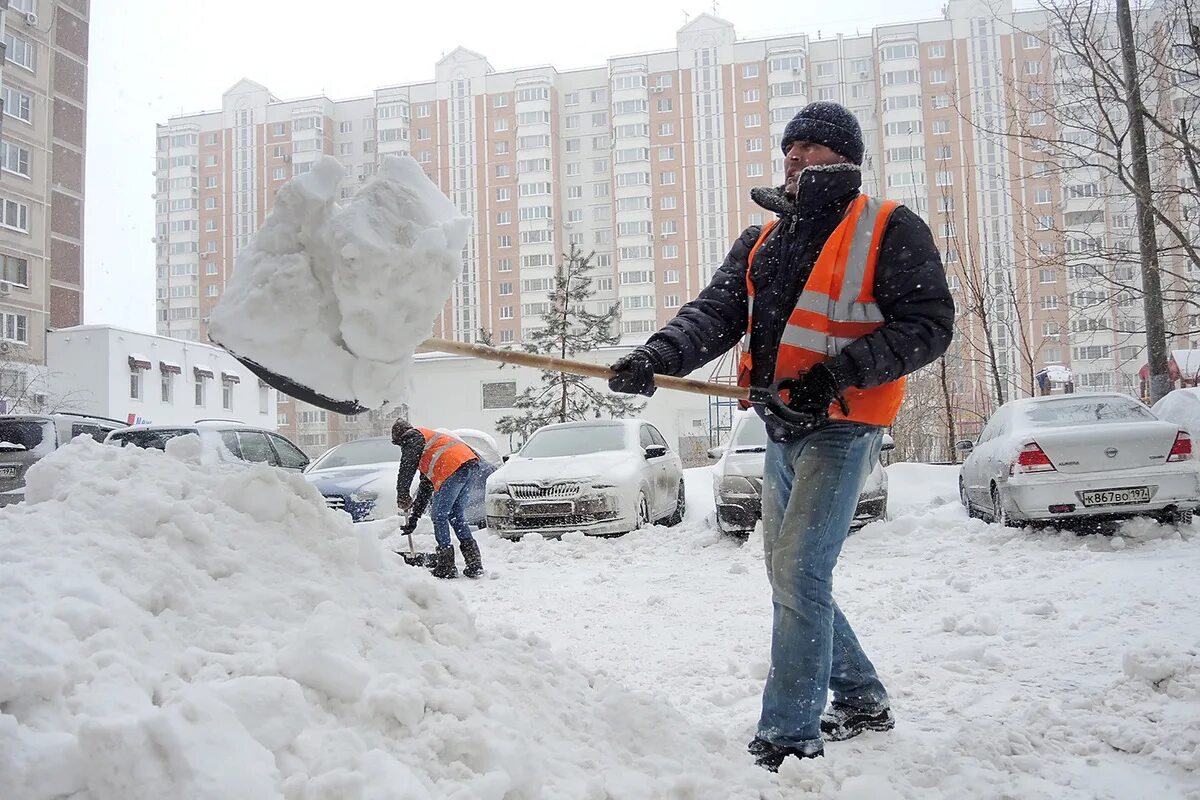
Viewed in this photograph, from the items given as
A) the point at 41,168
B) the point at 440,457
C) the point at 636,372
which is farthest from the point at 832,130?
the point at 41,168

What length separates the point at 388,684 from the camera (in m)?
1.94

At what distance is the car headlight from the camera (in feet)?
28.9

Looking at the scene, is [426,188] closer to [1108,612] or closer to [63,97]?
[1108,612]

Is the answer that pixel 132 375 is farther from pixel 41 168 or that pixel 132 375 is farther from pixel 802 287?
pixel 802 287

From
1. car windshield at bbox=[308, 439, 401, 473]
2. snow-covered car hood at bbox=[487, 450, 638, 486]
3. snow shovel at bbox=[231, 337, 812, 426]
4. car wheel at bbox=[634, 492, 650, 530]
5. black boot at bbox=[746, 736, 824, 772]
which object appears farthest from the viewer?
car windshield at bbox=[308, 439, 401, 473]

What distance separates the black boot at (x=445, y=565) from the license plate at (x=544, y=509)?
5.79 feet

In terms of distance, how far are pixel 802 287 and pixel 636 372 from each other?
0.61 metres

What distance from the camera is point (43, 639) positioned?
1.64 m

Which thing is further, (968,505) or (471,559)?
(968,505)

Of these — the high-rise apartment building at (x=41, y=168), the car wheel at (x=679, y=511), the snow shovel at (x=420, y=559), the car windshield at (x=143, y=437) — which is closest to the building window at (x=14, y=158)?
the high-rise apartment building at (x=41, y=168)

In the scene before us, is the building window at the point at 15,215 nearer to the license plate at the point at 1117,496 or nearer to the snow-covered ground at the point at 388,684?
the snow-covered ground at the point at 388,684

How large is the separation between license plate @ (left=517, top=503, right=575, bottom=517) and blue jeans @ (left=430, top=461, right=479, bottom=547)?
5.63ft

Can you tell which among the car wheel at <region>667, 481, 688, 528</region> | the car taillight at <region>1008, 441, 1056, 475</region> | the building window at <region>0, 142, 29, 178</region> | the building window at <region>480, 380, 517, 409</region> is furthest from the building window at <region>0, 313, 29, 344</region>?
the car taillight at <region>1008, 441, 1056, 475</region>

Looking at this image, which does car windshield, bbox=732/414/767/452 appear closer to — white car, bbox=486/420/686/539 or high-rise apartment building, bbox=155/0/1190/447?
white car, bbox=486/420/686/539
